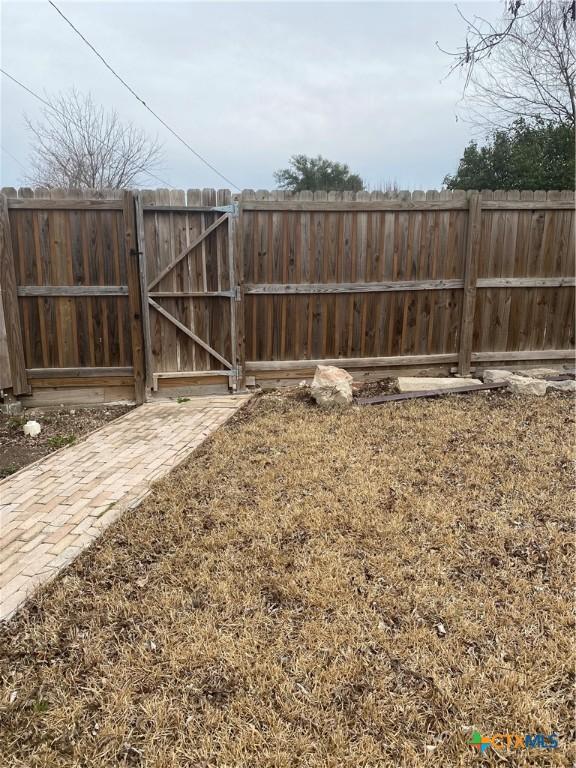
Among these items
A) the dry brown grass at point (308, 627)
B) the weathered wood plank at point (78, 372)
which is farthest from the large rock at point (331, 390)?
the weathered wood plank at point (78, 372)

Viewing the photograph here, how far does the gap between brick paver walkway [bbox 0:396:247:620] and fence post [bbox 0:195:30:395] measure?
4.13ft

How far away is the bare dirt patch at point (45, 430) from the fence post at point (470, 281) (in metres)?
3.97

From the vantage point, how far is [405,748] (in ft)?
4.54

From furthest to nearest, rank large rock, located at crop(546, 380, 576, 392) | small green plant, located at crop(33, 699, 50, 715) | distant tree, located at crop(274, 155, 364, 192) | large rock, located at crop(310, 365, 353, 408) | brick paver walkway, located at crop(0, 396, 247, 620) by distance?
distant tree, located at crop(274, 155, 364, 192) → large rock, located at crop(546, 380, 576, 392) → large rock, located at crop(310, 365, 353, 408) → brick paver walkway, located at crop(0, 396, 247, 620) → small green plant, located at crop(33, 699, 50, 715)

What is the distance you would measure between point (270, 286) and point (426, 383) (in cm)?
208

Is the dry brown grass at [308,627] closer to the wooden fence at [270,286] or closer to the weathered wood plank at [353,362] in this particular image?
the weathered wood plank at [353,362]

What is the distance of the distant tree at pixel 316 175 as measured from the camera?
23.9 meters

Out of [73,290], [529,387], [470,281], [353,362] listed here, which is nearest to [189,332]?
[73,290]

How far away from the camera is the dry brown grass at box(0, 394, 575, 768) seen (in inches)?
56.7

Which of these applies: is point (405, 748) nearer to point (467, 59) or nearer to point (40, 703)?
point (40, 703)

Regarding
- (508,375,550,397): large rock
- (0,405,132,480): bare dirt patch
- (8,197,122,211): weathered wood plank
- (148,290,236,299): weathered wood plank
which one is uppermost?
(8,197,122,211): weathered wood plank

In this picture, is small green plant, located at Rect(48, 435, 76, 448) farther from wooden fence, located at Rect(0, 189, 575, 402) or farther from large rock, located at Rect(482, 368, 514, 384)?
large rock, located at Rect(482, 368, 514, 384)
